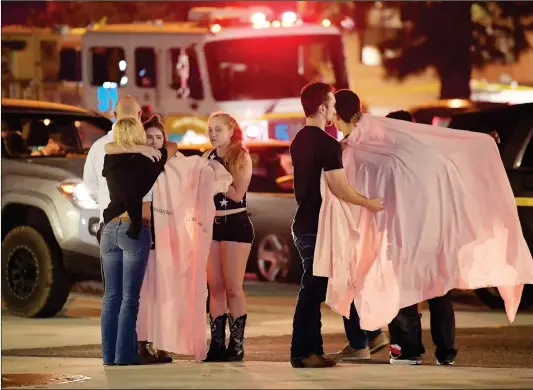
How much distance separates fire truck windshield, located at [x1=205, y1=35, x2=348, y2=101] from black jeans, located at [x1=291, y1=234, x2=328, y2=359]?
12.1 meters

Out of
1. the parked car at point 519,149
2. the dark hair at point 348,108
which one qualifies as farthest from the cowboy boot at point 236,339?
the parked car at point 519,149

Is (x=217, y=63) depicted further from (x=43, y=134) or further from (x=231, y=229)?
(x=231, y=229)

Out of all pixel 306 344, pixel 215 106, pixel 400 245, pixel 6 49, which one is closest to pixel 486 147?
pixel 400 245

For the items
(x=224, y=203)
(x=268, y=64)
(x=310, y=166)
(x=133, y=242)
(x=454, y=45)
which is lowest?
(x=133, y=242)

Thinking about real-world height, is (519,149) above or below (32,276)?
above

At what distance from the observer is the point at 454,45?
115ft

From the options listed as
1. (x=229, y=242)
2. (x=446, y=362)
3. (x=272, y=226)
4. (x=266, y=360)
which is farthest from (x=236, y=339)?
(x=272, y=226)

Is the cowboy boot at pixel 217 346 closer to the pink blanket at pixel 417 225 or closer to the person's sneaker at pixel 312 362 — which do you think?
the person's sneaker at pixel 312 362

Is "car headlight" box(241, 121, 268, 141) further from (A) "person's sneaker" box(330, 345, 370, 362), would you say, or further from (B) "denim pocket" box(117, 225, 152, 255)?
(B) "denim pocket" box(117, 225, 152, 255)

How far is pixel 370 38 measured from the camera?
4444 centimetres

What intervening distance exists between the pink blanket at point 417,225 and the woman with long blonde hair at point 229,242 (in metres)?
0.65

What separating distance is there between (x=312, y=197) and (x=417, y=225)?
684 millimetres

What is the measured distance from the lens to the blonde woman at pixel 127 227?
9758mm

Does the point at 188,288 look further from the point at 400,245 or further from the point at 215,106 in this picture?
the point at 215,106
